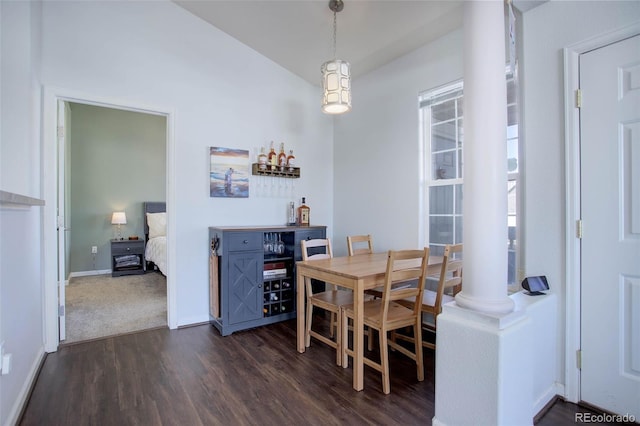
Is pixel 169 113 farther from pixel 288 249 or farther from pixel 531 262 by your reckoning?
pixel 531 262

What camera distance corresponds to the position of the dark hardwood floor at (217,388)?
184 cm

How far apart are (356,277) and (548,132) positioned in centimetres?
160

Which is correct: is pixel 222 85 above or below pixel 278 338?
above

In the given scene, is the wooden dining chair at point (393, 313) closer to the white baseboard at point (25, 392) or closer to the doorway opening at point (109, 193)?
the white baseboard at point (25, 392)

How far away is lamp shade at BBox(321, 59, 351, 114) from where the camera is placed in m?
2.47

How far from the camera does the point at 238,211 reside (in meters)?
3.69

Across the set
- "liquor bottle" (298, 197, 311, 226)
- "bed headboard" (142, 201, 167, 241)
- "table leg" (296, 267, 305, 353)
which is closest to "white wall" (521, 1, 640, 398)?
"table leg" (296, 267, 305, 353)

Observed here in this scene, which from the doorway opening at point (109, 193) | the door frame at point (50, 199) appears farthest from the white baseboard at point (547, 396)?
the doorway opening at point (109, 193)

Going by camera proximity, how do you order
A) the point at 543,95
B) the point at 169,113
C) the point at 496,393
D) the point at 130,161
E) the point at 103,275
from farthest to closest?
the point at 130,161 → the point at 103,275 → the point at 169,113 → the point at 543,95 → the point at 496,393

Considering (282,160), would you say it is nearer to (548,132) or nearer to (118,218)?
(548,132)

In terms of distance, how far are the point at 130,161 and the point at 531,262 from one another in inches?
267

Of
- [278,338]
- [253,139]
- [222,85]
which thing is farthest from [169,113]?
[278,338]

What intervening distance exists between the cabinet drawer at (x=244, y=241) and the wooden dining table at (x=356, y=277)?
0.81 meters

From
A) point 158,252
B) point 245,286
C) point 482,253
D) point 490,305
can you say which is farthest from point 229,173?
point 490,305
